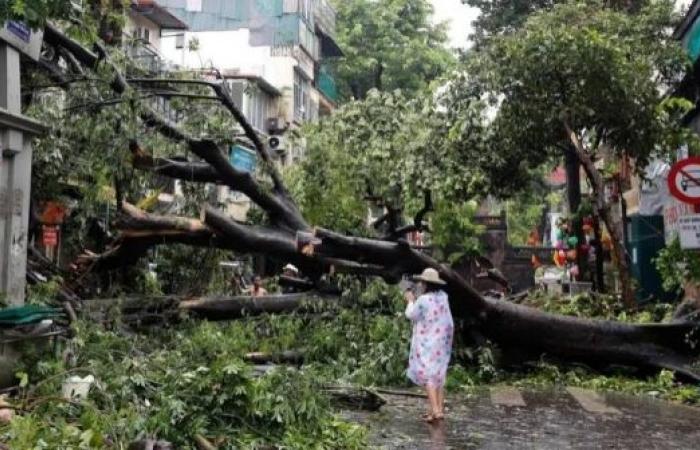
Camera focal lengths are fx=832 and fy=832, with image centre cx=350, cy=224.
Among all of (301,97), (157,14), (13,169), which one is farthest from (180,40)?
(13,169)

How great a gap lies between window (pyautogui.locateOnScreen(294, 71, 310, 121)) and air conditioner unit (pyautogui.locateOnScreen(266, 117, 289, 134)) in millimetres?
1847

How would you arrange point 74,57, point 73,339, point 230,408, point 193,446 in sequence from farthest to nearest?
1. point 74,57
2. point 73,339
3. point 230,408
4. point 193,446

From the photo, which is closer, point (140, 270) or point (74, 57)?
point (74, 57)

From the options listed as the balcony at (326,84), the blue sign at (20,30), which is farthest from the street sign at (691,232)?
the balcony at (326,84)

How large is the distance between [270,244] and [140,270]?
3.64 meters

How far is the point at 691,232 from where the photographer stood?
31.9 ft

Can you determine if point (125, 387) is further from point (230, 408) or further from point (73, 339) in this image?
point (73, 339)

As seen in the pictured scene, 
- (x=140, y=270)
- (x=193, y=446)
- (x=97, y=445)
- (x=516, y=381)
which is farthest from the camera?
(x=140, y=270)

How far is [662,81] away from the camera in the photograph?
17641mm

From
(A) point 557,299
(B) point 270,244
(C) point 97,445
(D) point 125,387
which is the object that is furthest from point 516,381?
(C) point 97,445

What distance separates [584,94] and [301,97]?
25736mm

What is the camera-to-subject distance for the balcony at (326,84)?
147 feet

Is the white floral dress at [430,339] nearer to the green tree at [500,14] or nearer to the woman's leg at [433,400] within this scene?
the woman's leg at [433,400]

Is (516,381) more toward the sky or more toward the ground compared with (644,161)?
more toward the ground
